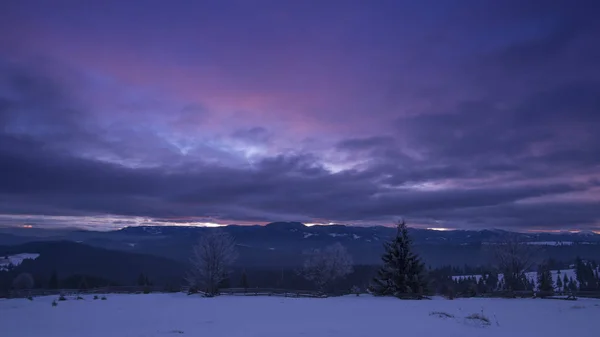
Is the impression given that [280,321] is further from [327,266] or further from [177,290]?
[327,266]

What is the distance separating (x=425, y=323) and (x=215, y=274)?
41026mm

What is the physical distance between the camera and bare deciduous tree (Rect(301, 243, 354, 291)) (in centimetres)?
7931

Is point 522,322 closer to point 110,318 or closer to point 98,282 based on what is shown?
point 110,318

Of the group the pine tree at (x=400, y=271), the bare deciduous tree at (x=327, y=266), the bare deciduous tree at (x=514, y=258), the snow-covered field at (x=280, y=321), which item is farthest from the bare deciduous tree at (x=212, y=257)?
the bare deciduous tree at (x=514, y=258)

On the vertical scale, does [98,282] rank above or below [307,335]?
below

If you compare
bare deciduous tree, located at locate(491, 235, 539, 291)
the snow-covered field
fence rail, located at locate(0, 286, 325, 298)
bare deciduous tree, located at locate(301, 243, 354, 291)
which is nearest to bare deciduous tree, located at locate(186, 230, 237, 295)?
fence rail, located at locate(0, 286, 325, 298)

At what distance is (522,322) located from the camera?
58.9 ft

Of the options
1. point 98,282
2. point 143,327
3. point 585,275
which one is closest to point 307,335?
point 143,327

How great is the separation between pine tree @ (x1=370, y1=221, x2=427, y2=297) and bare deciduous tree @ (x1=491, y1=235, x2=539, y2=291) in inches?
761

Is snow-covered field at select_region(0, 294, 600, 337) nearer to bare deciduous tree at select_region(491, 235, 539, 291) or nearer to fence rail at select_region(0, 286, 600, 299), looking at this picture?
fence rail at select_region(0, 286, 600, 299)

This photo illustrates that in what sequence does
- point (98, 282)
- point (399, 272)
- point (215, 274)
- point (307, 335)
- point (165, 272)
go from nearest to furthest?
1. point (307, 335)
2. point (399, 272)
3. point (215, 274)
4. point (98, 282)
5. point (165, 272)

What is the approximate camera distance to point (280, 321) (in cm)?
1886

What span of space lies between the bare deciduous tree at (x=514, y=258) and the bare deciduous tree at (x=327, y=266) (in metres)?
29.5

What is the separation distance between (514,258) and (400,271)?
26.2 m
